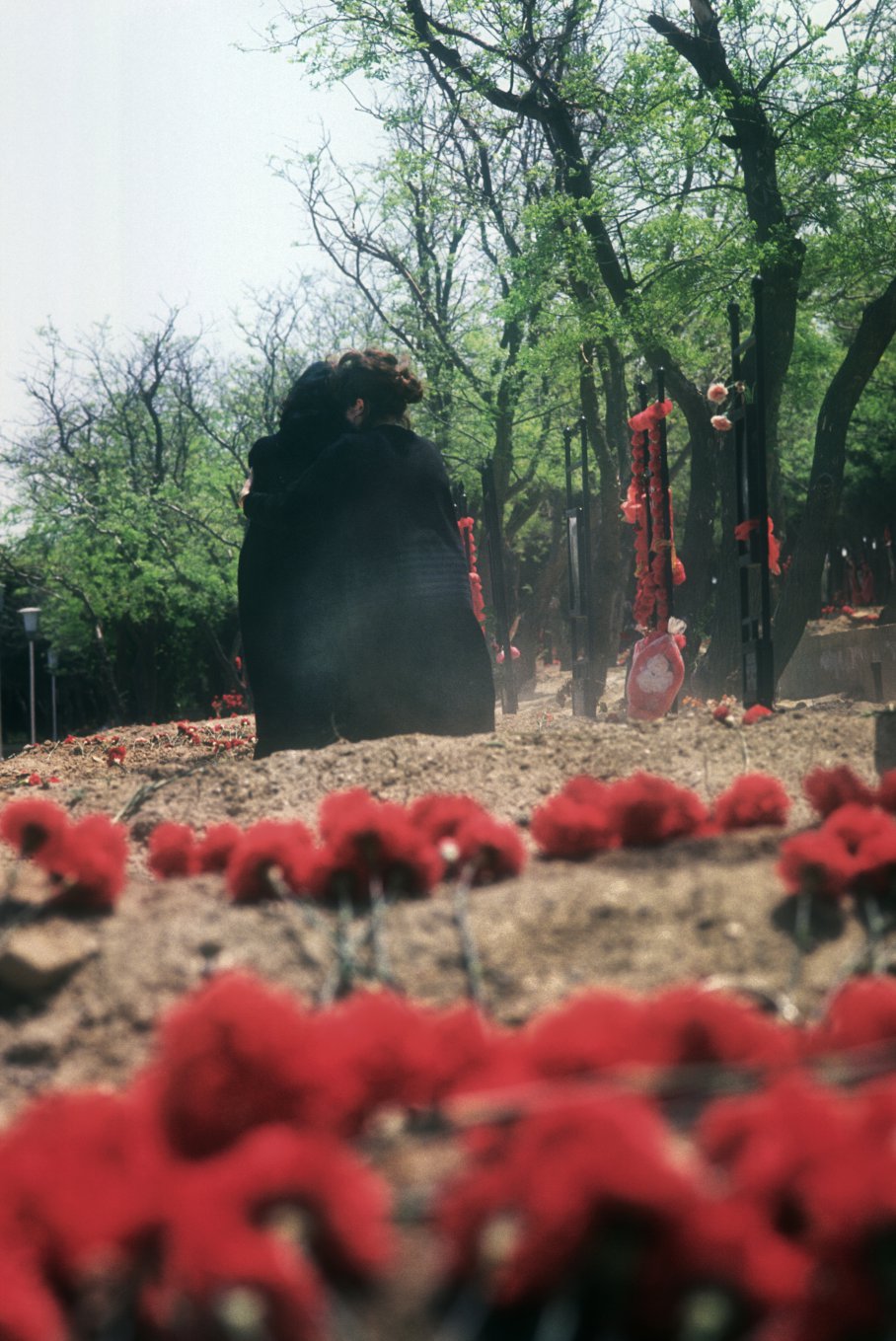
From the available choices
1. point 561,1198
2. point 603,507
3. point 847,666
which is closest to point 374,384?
point 561,1198

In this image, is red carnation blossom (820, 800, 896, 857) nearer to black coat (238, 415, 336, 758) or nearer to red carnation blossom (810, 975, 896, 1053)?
red carnation blossom (810, 975, 896, 1053)

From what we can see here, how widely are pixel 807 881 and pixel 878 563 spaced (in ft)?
112

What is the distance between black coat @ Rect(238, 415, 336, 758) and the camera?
755 centimetres

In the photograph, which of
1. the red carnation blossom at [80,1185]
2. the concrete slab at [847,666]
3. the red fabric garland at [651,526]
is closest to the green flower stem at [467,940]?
the red carnation blossom at [80,1185]

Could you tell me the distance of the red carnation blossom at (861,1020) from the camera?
1556mm

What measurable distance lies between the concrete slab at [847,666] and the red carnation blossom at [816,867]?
413 inches

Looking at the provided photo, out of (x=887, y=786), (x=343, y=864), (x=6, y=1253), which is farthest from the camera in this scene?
(x=887, y=786)

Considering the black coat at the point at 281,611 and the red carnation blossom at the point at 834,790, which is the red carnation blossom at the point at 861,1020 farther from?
Result: the black coat at the point at 281,611

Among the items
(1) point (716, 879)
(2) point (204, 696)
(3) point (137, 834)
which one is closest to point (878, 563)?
(2) point (204, 696)

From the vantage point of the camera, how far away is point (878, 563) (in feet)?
113

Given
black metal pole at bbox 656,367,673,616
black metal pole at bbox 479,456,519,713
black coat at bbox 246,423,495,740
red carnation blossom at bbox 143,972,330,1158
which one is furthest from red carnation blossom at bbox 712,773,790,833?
black metal pole at bbox 479,456,519,713

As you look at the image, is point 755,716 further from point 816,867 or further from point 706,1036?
point 706,1036

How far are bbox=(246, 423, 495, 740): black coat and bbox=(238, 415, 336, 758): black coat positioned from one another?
6cm

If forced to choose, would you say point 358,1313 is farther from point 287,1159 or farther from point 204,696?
point 204,696
